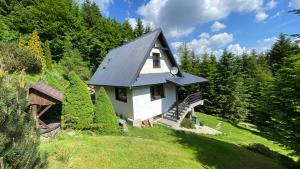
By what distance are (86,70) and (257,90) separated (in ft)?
85.1

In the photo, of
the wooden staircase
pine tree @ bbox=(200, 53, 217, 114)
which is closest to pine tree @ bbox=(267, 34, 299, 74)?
pine tree @ bbox=(200, 53, 217, 114)

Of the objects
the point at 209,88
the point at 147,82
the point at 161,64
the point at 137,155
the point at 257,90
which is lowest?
the point at 137,155

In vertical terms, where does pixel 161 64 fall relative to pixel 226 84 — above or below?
→ above

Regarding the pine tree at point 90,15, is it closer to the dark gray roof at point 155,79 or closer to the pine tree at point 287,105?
the dark gray roof at point 155,79

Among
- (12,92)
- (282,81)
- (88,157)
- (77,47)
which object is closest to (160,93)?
(282,81)

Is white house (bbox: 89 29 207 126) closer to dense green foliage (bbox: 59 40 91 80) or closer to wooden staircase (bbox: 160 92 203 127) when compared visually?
wooden staircase (bbox: 160 92 203 127)

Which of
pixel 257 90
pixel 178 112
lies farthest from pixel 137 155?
pixel 257 90

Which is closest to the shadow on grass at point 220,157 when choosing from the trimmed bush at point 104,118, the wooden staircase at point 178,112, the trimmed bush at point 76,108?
the trimmed bush at point 104,118

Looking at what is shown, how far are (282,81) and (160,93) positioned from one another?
33.9ft

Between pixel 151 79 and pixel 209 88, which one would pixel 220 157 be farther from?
pixel 209 88

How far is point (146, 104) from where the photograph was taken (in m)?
16.7

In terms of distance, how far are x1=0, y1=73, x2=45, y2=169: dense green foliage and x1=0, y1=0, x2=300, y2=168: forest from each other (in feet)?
0.04

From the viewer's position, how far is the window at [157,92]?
17.6m

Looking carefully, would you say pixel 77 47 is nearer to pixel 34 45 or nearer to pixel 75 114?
pixel 34 45
